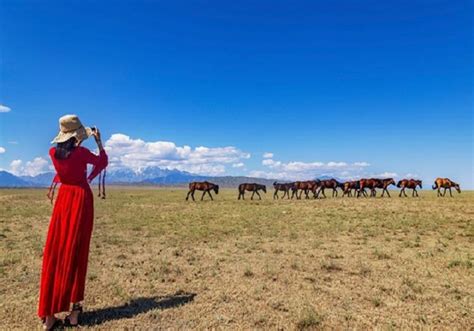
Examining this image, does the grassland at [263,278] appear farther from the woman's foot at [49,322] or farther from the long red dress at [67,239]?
the long red dress at [67,239]

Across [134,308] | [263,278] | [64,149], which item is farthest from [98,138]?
[263,278]

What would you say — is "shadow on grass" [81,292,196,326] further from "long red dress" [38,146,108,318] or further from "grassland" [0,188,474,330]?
"long red dress" [38,146,108,318]

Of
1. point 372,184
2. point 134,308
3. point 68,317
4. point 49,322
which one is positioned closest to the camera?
point 49,322

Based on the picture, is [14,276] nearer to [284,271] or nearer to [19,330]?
[19,330]

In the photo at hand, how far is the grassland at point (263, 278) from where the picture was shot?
578cm

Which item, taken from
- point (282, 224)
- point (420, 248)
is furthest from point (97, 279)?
point (282, 224)

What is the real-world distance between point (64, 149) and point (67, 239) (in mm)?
1267

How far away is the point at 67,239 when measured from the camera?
5.21 meters

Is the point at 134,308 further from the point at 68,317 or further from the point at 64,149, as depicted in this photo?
the point at 64,149

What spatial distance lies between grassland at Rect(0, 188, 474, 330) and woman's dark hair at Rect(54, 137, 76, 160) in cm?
250

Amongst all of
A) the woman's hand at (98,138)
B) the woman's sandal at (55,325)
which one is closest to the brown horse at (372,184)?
the woman's hand at (98,138)

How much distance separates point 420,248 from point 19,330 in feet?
36.3

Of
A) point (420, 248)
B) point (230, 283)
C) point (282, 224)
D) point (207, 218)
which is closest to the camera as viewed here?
point (230, 283)

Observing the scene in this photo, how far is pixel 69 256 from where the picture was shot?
518 cm
